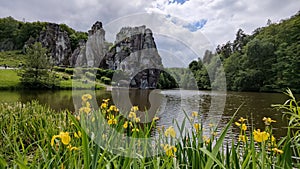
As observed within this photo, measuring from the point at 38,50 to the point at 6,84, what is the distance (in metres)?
7.43

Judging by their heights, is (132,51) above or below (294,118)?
above

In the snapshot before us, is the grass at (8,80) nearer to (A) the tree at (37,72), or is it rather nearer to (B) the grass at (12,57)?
(A) the tree at (37,72)

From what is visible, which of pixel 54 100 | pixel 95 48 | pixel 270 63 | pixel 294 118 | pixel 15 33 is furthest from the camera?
pixel 15 33

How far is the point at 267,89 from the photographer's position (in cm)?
4175

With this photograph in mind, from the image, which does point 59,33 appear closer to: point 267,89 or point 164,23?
point 267,89

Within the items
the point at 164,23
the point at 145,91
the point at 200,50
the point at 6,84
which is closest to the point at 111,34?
the point at 164,23

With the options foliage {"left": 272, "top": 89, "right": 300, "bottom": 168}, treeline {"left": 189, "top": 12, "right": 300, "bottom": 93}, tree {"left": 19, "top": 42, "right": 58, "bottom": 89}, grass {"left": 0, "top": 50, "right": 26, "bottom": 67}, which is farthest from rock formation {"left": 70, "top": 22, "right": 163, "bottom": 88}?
grass {"left": 0, "top": 50, "right": 26, "bottom": 67}

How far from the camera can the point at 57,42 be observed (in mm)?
60250

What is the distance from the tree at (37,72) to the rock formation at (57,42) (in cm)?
2166

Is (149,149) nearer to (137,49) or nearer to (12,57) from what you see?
(137,49)

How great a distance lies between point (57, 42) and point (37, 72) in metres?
26.5

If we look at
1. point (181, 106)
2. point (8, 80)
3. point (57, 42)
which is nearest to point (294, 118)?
point (181, 106)

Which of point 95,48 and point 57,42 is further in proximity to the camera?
point 57,42

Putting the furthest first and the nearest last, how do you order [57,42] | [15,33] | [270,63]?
[15,33], [57,42], [270,63]
